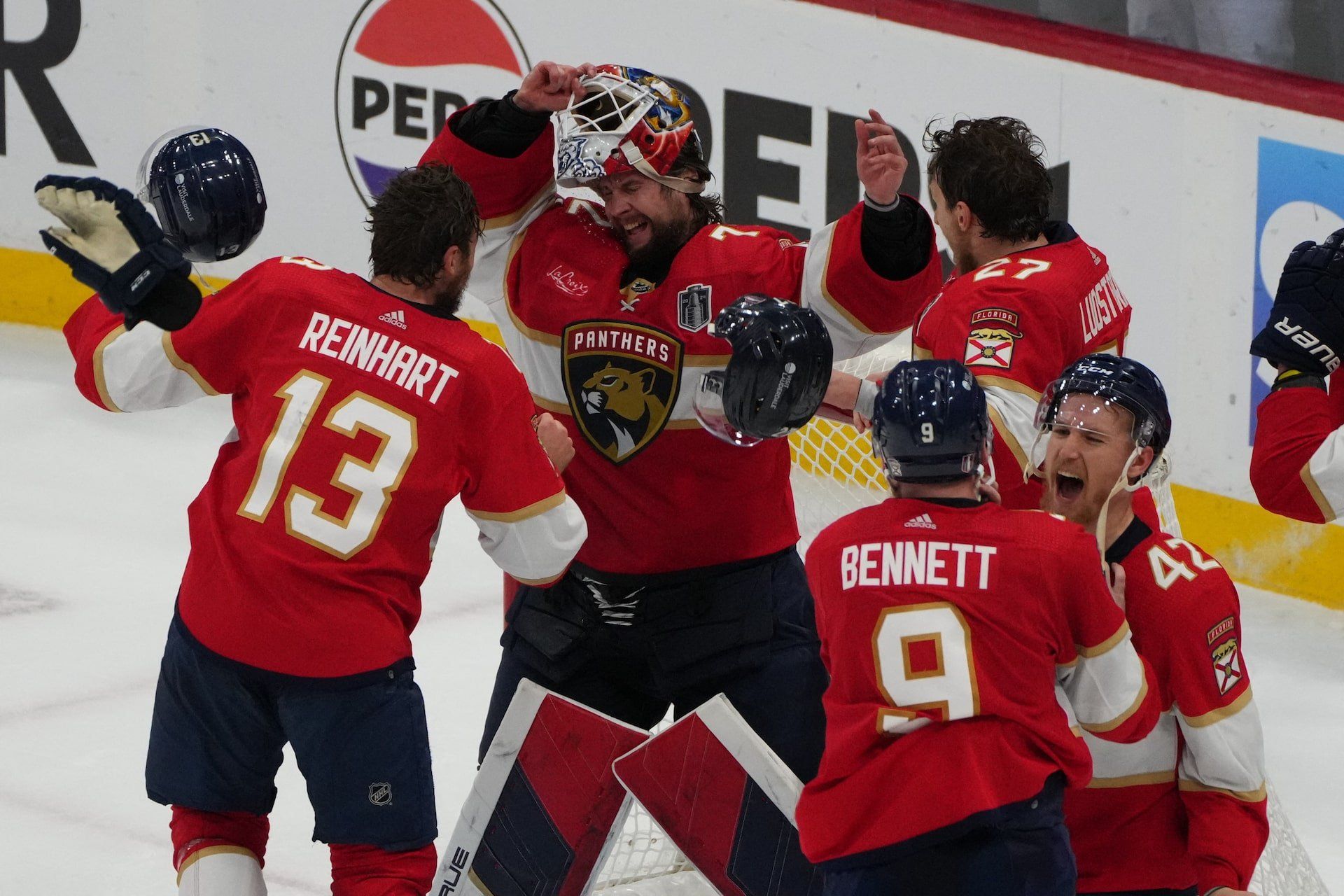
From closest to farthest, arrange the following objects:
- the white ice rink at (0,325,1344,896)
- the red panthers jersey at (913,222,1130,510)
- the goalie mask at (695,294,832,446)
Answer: the goalie mask at (695,294,832,446), the red panthers jersey at (913,222,1130,510), the white ice rink at (0,325,1344,896)

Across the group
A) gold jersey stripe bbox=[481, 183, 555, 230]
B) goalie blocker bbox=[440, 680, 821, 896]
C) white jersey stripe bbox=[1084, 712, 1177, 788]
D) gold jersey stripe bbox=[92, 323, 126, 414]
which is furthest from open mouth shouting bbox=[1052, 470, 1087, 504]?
gold jersey stripe bbox=[92, 323, 126, 414]

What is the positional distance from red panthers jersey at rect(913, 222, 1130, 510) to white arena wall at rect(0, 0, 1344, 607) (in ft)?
7.20

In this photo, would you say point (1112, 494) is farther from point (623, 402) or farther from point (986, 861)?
point (623, 402)

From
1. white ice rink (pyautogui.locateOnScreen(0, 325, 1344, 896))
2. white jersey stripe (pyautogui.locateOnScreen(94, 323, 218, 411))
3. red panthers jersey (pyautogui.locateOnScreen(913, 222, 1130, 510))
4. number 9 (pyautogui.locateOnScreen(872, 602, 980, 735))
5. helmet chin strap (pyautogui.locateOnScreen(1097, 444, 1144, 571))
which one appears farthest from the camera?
white ice rink (pyautogui.locateOnScreen(0, 325, 1344, 896))

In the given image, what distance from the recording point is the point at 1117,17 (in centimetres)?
511

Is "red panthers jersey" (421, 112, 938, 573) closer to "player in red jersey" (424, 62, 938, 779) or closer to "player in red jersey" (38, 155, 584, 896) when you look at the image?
"player in red jersey" (424, 62, 938, 779)

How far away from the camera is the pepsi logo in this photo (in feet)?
19.5

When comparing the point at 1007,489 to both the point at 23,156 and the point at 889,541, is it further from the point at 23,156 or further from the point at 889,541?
the point at 23,156

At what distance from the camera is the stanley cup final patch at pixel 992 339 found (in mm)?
2799

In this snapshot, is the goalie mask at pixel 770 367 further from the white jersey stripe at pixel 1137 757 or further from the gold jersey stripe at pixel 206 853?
the gold jersey stripe at pixel 206 853

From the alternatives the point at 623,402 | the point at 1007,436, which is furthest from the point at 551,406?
the point at 1007,436

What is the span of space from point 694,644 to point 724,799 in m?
0.25

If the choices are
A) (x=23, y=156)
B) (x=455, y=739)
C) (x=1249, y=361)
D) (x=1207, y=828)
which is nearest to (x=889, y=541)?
(x=1207, y=828)

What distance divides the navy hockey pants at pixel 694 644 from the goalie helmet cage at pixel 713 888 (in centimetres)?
33
